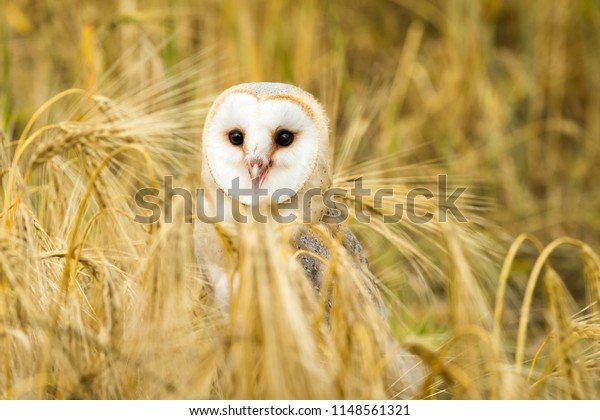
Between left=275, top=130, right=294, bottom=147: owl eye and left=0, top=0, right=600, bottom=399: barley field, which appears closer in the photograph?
left=0, top=0, right=600, bottom=399: barley field

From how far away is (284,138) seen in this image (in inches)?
Result: 71.4

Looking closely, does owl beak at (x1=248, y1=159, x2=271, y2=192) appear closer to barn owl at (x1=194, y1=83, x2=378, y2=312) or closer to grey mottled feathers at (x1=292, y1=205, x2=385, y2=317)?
barn owl at (x1=194, y1=83, x2=378, y2=312)

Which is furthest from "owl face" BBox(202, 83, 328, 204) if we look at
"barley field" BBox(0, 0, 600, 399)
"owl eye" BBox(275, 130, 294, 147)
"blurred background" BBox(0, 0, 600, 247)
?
"blurred background" BBox(0, 0, 600, 247)

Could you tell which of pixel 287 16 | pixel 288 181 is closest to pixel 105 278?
pixel 288 181

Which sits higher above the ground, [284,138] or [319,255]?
[284,138]

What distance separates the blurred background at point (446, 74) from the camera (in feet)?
11.1

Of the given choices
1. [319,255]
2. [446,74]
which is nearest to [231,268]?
[319,255]

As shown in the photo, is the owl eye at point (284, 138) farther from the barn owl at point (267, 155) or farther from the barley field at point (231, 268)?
the barley field at point (231, 268)

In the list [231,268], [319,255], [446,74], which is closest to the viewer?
[231,268]

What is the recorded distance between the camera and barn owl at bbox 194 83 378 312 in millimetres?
1759

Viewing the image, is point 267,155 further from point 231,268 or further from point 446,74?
point 446,74

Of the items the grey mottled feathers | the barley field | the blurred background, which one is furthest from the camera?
the blurred background

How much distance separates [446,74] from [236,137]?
218cm

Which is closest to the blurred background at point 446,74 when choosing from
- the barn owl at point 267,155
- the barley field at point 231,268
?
the barley field at point 231,268
